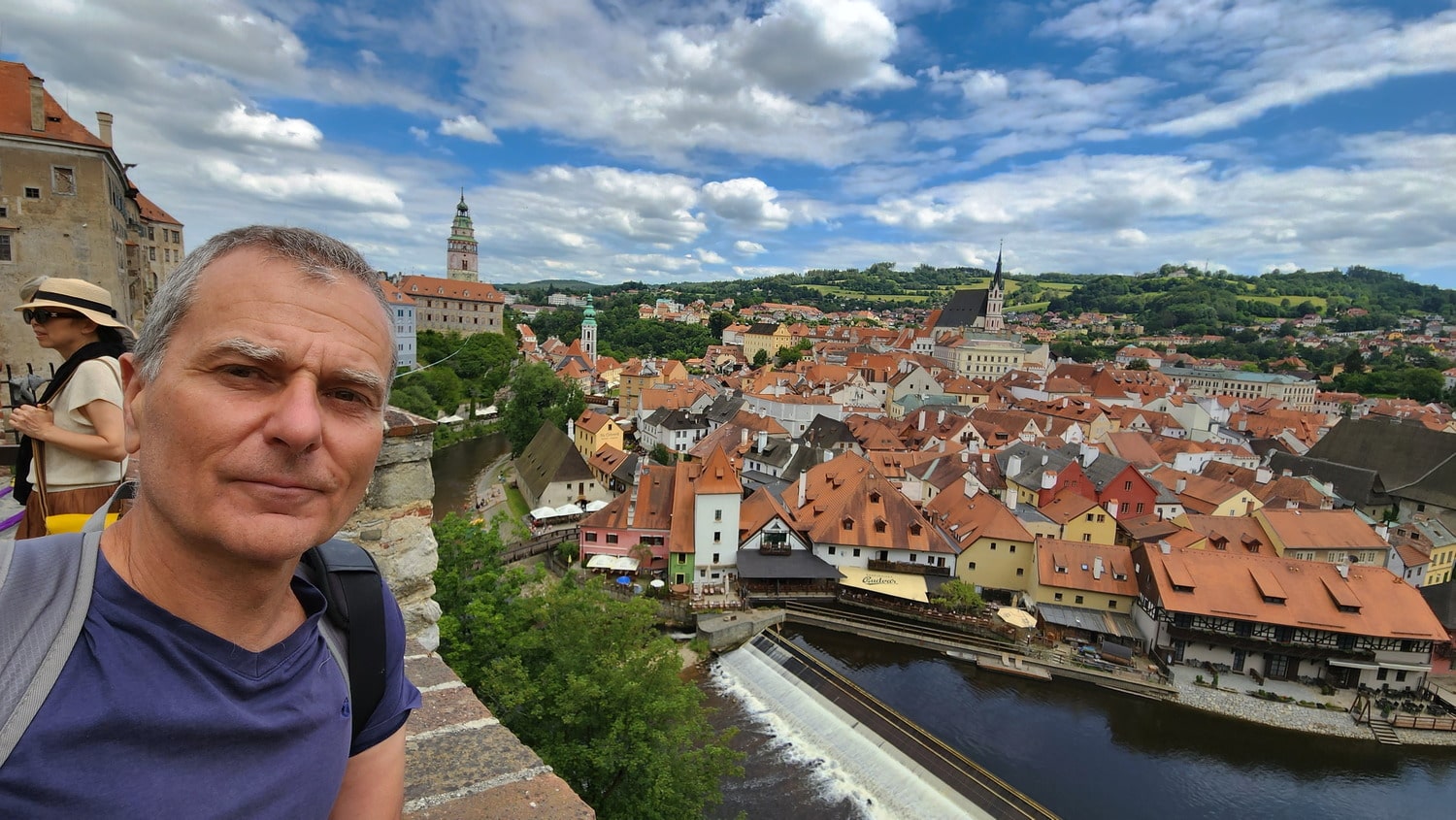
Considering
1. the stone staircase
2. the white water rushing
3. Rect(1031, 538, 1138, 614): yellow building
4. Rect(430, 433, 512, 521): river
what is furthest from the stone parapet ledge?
Rect(430, 433, 512, 521): river

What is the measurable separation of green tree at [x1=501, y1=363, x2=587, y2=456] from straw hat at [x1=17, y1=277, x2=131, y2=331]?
1377 inches

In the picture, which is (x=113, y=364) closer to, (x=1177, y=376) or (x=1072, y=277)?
(x=1177, y=376)

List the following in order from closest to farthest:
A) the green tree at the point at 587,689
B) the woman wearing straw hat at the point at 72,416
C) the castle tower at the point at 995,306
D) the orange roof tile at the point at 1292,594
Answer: the woman wearing straw hat at the point at 72,416 → the green tree at the point at 587,689 → the orange roof tile at the point at 1292,594 → the castle tower at the point at 995,306

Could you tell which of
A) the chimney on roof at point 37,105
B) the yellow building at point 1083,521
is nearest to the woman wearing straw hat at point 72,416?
the chimney on roof at point 37,105

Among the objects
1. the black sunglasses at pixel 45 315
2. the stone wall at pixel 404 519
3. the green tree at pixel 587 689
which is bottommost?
the green tree at pixel 587 689

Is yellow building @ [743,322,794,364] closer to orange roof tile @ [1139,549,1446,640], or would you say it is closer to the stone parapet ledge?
orange roof tile @ [1139,549,1446,640]

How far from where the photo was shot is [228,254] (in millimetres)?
1336

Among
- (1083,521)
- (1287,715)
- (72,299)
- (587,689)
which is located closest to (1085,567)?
(1083,521)

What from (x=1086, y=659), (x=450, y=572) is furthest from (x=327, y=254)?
(x=1086, y=659)

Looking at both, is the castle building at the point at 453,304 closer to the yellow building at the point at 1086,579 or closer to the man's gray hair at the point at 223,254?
the yellow building at the point at 1086,579

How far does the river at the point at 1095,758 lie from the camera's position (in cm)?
1428

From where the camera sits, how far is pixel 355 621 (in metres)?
1.56

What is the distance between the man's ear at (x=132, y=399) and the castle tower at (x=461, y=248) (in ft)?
295

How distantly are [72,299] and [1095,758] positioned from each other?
19.6 m
